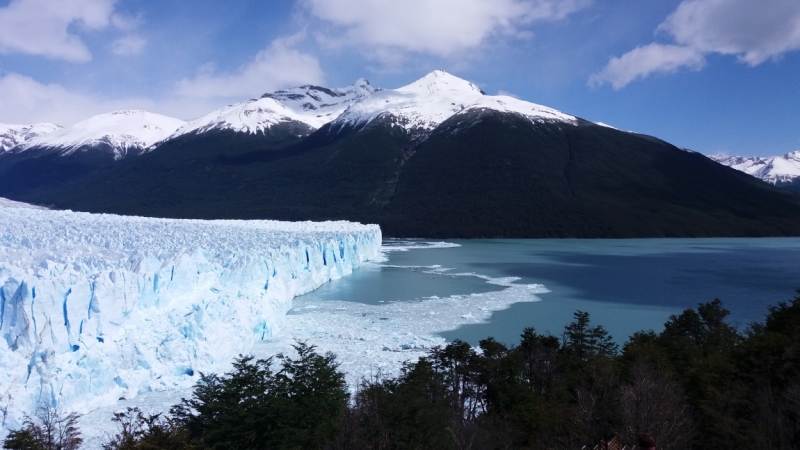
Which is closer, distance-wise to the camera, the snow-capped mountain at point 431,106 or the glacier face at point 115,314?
the glacier face at point 115,314

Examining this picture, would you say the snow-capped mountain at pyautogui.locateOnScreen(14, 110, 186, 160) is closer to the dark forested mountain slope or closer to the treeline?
the dark forested mountain slope

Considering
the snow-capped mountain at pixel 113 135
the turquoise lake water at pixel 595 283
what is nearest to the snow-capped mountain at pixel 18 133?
the snow-capped mountain at pixel 113 135

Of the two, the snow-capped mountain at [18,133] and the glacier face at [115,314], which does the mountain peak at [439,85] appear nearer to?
the glacier face at [115,314]

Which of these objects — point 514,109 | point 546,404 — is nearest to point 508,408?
point 546,404

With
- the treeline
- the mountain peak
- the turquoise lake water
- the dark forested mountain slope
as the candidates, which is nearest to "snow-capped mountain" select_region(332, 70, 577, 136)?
the mountain peak

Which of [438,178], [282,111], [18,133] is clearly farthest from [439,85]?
[18,133]

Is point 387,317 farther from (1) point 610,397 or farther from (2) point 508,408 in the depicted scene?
Result: (1) point 610,397

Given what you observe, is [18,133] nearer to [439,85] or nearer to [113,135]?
[113,135]
